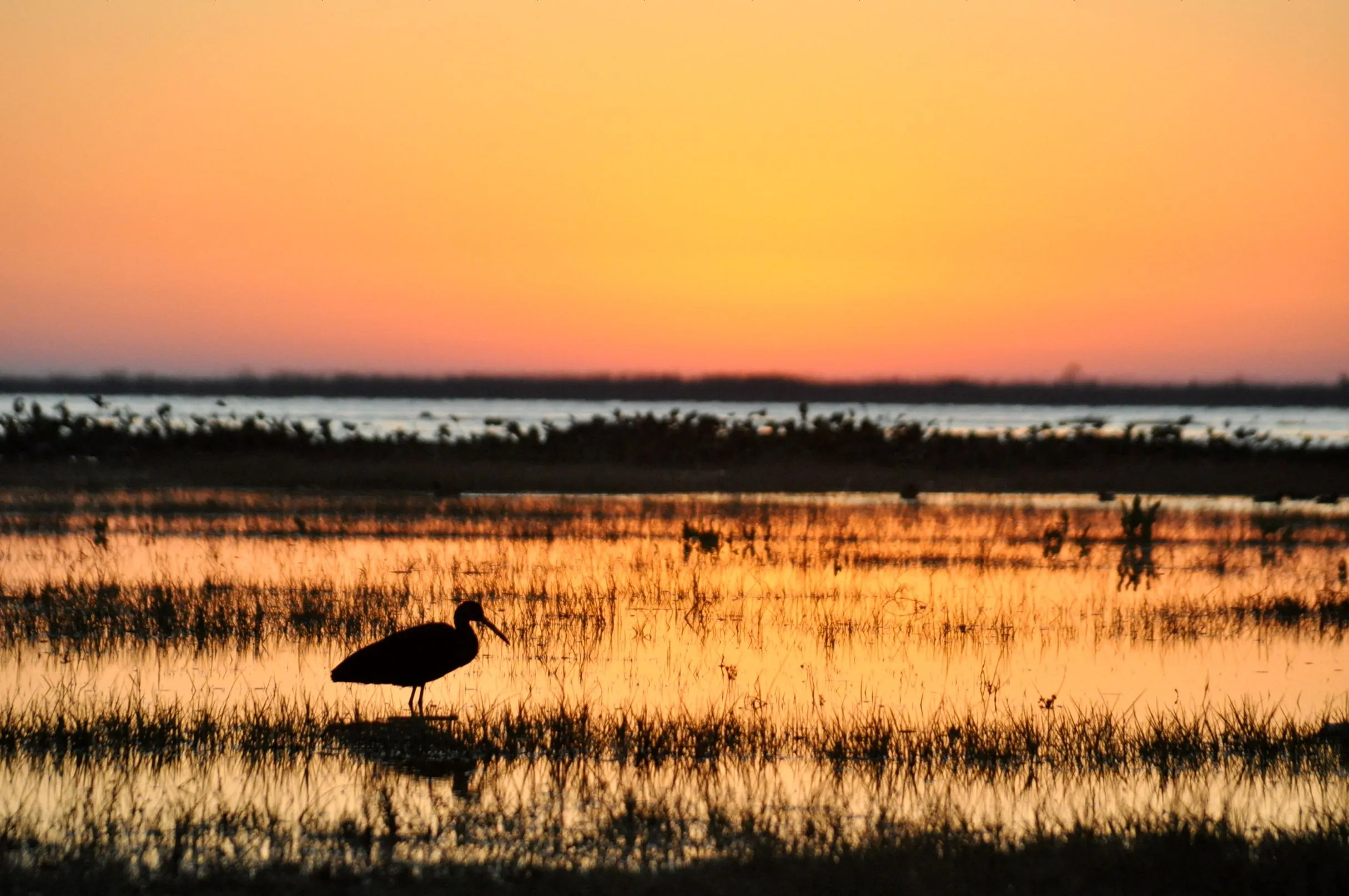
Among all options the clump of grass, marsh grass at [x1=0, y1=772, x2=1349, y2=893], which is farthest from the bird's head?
marsh grass at [x1=0, y1=772, x2=1349, y2=893]

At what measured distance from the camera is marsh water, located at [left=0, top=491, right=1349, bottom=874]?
23.8ft

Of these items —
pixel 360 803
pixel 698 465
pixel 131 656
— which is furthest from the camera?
pixel 698 465

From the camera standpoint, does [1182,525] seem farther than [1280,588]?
Yes

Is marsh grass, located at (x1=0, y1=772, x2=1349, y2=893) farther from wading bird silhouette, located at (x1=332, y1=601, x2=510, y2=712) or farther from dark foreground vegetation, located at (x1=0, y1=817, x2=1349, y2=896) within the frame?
wading bird silhouette, located at (x1=332, y1=601, x2=510, y2=712)

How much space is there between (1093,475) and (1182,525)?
1131cm

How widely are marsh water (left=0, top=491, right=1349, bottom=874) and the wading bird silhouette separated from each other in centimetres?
31

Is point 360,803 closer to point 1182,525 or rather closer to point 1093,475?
point 1182,525

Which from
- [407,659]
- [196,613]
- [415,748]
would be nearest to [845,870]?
[415,748]

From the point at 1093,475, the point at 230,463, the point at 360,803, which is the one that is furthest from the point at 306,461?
the point at 360,803

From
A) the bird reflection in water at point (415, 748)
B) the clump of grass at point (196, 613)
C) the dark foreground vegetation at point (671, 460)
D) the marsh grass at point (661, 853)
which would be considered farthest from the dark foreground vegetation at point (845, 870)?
the dark foreground vegetation at point (671, 460)

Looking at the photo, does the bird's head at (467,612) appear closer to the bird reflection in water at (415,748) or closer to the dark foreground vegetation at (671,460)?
the bird reflection in water at (415,748)

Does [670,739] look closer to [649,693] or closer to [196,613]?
[649,693]

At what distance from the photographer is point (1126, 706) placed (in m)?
10.2

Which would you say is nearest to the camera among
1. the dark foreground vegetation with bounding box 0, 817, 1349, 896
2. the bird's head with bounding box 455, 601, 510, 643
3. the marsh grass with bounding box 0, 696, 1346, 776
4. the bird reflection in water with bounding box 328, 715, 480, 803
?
the dark foreground vegetation with bounding box 0, 817, 1349, 896
